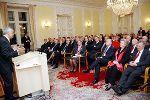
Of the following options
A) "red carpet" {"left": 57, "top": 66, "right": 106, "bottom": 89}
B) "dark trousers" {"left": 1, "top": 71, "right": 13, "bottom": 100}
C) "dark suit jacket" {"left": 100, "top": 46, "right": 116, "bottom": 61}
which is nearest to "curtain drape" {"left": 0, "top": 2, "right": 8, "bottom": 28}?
"red carpet" {"left": 57, "top": 66, "right": 106, "bottom": 89}

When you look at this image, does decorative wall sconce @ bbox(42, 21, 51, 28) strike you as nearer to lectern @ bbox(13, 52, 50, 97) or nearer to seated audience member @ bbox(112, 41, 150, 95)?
lectern @ bbox(13, 52, 50, 97)

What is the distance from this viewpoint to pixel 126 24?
9.95 meters

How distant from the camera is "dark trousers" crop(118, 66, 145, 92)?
9.06 feet

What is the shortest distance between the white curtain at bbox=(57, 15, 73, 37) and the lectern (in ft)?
22.3

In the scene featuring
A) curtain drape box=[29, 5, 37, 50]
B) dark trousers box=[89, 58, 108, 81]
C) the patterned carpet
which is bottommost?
the patterned carpet

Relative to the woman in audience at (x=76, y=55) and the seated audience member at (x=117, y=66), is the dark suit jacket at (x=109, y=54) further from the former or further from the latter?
the woman in audience at (x=76, y=55)

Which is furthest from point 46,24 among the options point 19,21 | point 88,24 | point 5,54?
point 5,54

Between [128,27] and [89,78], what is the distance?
7.62m

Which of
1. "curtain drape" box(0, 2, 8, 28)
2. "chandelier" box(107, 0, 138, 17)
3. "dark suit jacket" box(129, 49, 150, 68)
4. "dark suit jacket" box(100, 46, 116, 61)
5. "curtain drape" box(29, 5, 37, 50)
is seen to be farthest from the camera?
"curtain drape" box(29, 5, 37, 50)

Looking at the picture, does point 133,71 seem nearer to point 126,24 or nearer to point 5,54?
point 5,54

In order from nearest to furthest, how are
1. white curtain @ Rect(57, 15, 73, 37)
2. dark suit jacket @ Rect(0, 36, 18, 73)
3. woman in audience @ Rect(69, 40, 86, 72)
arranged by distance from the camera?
dark suit jacket @ Rect(0, 36, 18, 73) < woman in audience @ Rect(69, 40, 86, 72) < white curtain @ Rect(57, 15, 73, 37)

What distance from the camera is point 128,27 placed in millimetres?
9828

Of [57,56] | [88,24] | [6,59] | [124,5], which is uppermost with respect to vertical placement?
[124,5]

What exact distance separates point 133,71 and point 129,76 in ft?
0.52
